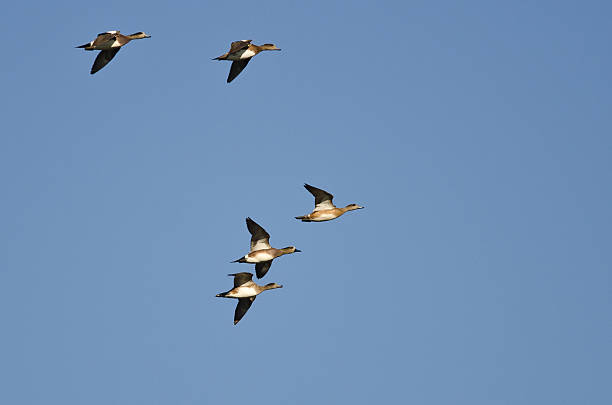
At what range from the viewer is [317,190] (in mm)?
59188

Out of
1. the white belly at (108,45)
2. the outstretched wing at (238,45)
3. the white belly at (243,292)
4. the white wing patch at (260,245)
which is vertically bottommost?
the white belly at (243,292)

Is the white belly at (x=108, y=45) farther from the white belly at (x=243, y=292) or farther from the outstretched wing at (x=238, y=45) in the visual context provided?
the white belly at (x=243, y=292)

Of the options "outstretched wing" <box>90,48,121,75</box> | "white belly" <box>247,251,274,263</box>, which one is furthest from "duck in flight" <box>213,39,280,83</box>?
"white belly" <box>247,251,274,263</box>

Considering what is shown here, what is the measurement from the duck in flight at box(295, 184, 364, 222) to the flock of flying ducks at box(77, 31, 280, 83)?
781 centimetres

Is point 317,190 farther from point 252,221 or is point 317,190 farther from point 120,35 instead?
point 120,35

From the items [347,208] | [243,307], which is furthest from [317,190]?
[243,307]

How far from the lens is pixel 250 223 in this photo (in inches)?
2275

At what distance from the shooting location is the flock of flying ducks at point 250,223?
2295 inches

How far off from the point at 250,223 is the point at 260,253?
65.8 inches

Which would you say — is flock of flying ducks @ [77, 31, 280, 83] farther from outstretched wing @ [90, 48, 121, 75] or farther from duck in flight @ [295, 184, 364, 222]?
duck in flight @ [295, 184, 364, 222]

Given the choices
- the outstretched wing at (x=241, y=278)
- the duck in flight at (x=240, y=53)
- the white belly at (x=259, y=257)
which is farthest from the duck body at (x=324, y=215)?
the duck in flight at (x=240, y=53)

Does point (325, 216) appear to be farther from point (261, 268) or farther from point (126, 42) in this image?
point (126, 42)

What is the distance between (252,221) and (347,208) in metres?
5.44

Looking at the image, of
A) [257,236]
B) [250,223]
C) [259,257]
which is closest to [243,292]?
[259,257]
